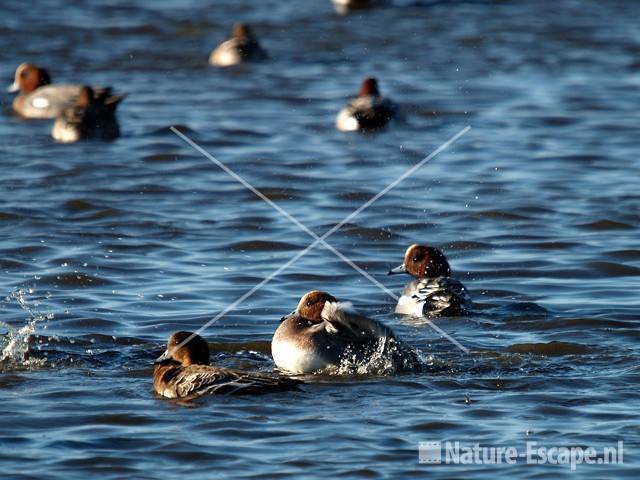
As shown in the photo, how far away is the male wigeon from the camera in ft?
58.5

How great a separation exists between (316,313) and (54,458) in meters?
2.08

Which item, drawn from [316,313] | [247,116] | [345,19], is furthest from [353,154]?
[345,19]

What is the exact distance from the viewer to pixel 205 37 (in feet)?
75.8

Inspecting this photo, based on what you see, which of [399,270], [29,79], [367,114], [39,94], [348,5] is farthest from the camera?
[348,5]

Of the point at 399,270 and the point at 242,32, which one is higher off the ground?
the point at 242,32

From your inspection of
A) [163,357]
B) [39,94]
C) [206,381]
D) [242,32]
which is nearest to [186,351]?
[163,357]

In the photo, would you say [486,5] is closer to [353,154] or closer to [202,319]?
[353,154]

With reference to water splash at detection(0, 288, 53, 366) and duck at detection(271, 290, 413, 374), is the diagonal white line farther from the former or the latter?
water splash at detection(0, 288, 53, 366)

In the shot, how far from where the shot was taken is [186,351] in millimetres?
7918

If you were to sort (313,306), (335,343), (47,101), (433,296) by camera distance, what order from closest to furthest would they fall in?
(335,343), (313,306), (433,296), (47,101)

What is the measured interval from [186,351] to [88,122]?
29.0 ft

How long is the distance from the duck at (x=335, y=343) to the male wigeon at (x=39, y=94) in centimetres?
998

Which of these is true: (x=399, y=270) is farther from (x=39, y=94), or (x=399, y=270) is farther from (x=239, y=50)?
(x=239, y=50)

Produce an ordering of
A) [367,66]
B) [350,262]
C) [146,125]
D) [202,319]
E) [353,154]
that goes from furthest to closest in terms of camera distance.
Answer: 1. [367,66]
2. [146,125]
3. [353,154]
4. [350,262]
5. [202,319]
